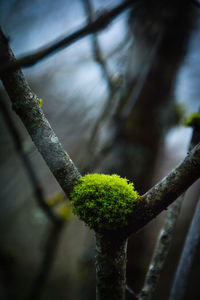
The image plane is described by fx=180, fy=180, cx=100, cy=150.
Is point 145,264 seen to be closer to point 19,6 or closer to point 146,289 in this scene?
point 146,289

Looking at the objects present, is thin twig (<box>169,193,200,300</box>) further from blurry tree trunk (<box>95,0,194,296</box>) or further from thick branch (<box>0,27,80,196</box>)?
blurry tree trunk (<box>95,0,194,296</box>)

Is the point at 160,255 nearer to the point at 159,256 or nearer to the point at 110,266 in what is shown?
the point at 159,256

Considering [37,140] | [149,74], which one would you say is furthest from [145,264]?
[149,74]

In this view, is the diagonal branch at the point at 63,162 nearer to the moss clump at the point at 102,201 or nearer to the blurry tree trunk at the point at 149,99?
the moss clump at the point at 102,201

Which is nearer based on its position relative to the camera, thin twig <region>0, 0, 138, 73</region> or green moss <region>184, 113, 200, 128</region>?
thin twig <region>0, 0, 138, 73</region>

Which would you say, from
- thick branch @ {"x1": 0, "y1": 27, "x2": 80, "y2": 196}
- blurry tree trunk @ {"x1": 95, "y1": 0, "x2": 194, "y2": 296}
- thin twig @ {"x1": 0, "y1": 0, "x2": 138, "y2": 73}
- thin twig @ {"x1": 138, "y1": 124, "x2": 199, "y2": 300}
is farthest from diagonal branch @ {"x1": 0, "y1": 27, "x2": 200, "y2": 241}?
blurry tree trunk @ {"x1": 95, "y1": 0, "x2": 194, "y2": 296}

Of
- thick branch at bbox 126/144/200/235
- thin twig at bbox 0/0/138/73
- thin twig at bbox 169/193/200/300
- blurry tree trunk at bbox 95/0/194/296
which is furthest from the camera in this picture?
blurry tree trunk at bbox 95/0/194/296
